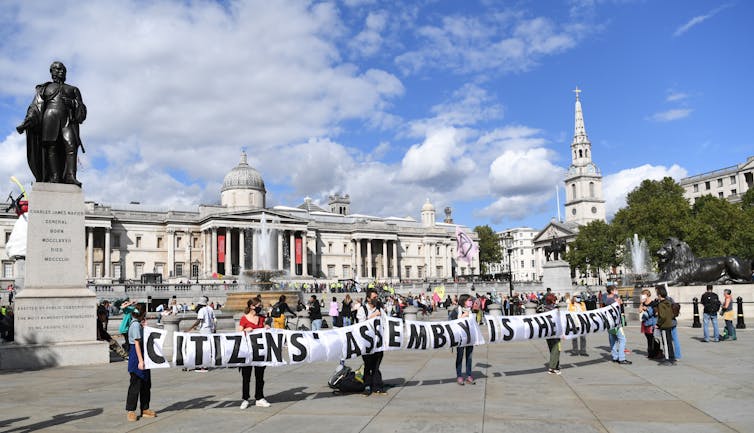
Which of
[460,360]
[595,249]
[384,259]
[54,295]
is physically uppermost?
[595,249]

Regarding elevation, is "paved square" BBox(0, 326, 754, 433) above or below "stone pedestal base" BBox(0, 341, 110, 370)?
below

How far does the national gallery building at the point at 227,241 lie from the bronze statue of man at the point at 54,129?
6192 centimetres

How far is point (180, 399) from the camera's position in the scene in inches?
443

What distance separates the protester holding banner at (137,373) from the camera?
9.33 meters

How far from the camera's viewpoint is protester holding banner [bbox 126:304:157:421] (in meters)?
9.33

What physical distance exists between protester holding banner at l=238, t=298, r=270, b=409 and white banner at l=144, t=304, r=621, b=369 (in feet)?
0.51

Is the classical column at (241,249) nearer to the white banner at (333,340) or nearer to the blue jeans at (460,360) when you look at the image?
the white banner at (333,340)

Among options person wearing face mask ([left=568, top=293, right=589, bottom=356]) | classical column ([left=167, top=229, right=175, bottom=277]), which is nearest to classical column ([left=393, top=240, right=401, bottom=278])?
classical column ([left=167, top=229, right=175, bottom=277])

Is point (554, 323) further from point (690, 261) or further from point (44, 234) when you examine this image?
point (690, 261)

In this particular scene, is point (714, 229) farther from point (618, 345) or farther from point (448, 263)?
point (618, 345)

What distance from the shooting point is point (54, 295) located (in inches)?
621

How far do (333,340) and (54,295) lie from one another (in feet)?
28.3

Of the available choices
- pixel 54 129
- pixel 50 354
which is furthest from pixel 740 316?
pixel 54 129

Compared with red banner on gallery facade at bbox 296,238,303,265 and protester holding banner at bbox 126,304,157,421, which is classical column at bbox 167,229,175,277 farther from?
protester holding banner at bbox 126,304,157,421
